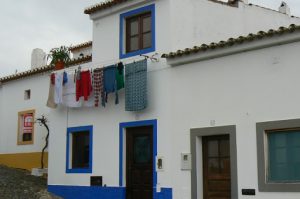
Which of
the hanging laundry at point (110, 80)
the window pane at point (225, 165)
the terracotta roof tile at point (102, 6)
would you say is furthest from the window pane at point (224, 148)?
the terracotta roof tile at point (102, 6)

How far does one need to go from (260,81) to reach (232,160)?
5.68 ft

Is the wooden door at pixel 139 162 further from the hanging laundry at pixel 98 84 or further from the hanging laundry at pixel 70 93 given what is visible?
the hanging laundry at pixel 70 93

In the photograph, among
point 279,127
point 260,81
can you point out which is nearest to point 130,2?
point 260,81

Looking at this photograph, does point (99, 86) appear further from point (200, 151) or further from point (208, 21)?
point (200, 151)

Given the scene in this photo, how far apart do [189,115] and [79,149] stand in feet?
15.0

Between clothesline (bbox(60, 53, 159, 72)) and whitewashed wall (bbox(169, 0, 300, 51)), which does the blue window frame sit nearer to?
whitewashed wall (bbox(169, 0, 300, 51))

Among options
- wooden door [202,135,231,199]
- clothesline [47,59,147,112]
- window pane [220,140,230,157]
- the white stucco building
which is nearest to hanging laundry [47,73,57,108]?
clothesline [47,59,147,112]

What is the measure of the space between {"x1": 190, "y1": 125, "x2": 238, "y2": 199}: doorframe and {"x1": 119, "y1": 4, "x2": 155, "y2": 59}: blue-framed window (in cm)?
274

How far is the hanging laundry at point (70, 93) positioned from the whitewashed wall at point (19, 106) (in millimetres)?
3921

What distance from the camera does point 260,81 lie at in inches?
408

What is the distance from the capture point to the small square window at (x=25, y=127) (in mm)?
19328

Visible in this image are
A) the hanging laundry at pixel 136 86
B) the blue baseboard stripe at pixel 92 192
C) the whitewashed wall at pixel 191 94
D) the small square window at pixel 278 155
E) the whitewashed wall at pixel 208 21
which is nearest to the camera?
the small square window at pixel 278 155

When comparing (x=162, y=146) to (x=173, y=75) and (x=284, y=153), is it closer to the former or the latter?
(x=173, y=75)

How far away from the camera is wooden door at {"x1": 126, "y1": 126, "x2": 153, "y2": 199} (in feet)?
41.8
